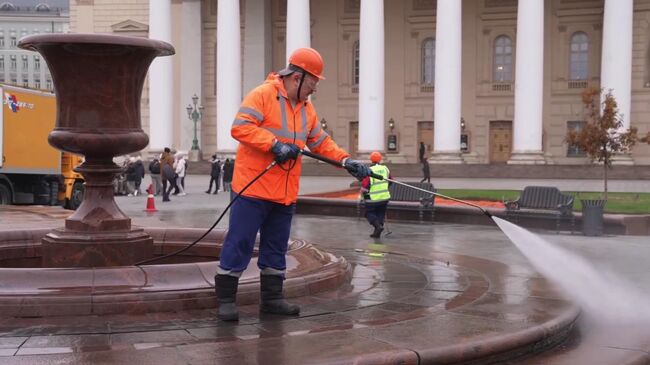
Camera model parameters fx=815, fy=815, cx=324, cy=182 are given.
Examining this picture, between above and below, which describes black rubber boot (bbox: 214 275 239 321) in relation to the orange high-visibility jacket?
below

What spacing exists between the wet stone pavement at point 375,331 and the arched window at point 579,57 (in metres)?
42.5

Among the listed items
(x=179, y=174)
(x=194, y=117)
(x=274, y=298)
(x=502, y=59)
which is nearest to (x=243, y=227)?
(x=274, y=298)

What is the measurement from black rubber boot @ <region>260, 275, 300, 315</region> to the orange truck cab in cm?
1972

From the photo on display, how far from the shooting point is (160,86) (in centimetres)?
4919

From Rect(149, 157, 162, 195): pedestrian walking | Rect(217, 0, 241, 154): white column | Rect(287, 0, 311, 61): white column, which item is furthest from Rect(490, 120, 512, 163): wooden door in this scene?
Rect(149, 157, 162, 195): pedestrian walking

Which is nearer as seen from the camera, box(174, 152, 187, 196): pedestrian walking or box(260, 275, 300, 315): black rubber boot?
box(260, 275, 300, 315): black rubber boot

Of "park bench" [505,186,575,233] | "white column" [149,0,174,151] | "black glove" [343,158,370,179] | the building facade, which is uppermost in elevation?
the building facade

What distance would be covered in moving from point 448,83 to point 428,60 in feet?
30.6

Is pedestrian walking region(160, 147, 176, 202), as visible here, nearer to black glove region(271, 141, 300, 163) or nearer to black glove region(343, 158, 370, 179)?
black glove region(343, 158, 370, 179)

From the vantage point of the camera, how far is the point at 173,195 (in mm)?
31031

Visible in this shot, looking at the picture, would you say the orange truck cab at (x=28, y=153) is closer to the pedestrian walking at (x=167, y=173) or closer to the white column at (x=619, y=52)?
Result: the pedestrian walking at (x=167, y=173)

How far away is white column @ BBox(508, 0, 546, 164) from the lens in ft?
141

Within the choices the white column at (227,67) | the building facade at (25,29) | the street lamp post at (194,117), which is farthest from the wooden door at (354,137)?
the building facade at (25,29)

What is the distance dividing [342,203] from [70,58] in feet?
44.9
